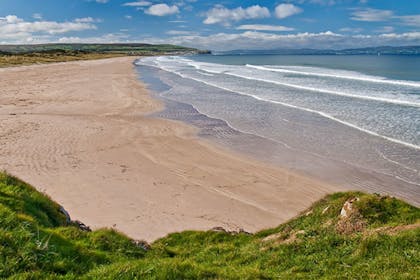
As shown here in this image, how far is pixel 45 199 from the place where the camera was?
7.89 m

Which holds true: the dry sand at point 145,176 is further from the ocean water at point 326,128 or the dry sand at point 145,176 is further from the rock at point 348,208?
the rock at point 348,208

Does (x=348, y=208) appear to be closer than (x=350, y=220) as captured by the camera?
No

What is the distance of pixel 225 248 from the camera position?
744 centimetres

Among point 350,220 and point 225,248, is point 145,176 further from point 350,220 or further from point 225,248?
point 350,220

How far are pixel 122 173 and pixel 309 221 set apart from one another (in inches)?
315

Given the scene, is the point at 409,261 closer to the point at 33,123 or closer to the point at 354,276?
the point at 354,276

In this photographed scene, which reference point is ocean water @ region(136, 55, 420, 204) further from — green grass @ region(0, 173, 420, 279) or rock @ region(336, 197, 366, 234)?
green grass @ region(0, 173, 420, 279)

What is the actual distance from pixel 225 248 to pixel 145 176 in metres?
7.18

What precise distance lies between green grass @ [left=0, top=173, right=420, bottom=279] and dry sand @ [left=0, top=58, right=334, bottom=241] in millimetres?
2333

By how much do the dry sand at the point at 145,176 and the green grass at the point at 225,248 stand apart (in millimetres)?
2333

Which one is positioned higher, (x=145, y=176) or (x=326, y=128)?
(x=326, y=128)

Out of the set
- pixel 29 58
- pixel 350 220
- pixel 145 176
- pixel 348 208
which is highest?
pixel 348 208

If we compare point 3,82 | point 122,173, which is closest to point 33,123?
point 122,173

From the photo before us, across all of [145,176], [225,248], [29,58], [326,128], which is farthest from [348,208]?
[29,58]
